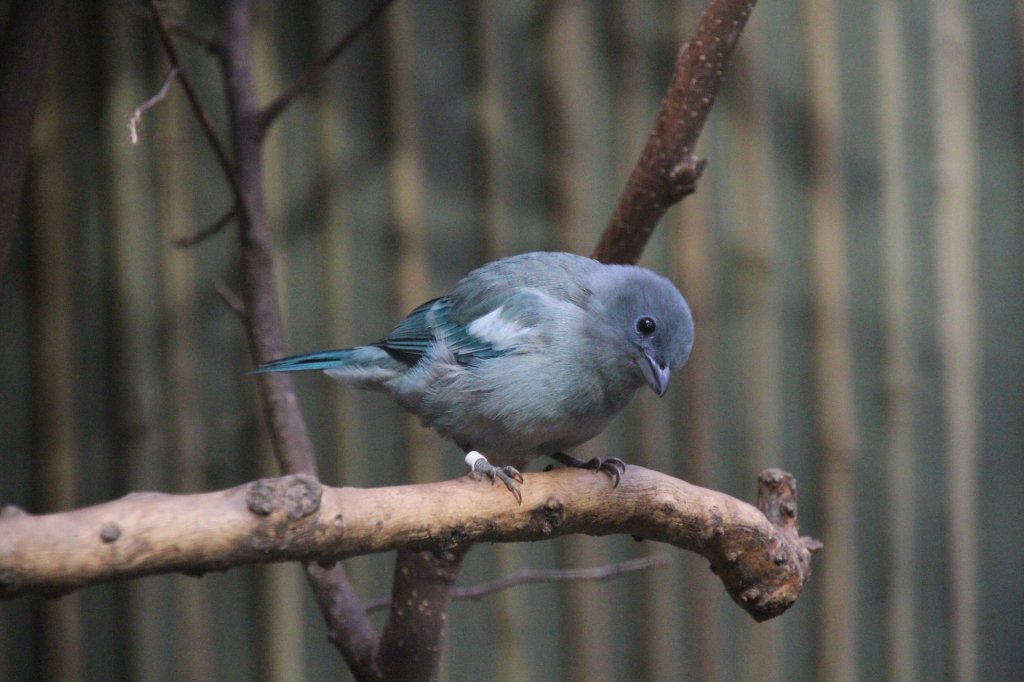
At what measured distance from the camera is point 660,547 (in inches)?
109

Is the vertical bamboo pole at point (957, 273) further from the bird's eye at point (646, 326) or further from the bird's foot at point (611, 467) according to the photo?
the bird's foot at point (611, 467)

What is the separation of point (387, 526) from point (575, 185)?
1.59 m

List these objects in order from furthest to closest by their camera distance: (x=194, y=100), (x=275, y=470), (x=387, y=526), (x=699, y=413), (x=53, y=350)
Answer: (x=699, y=413)
(x=275, y=470)
(x=53, y=350)
(x=194, y=100)
(x=387, y=526)

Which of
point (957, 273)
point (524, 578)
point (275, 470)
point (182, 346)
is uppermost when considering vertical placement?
point (957, 273)

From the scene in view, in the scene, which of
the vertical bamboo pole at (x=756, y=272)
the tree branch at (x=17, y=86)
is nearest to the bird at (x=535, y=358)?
the tree branch at (x=17, y=86)

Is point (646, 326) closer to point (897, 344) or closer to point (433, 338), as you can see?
point (433, 338)

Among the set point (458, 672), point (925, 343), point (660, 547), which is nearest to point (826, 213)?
point (925, 343)

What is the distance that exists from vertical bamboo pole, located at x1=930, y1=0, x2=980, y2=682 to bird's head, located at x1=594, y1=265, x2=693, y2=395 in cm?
137

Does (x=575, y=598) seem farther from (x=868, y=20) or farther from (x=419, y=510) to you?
(x=868, y=20)

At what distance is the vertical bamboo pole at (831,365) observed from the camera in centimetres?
276

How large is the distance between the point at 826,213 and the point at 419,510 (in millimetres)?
1837

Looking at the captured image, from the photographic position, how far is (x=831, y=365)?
2.79 m

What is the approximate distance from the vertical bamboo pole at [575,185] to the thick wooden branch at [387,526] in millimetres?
919

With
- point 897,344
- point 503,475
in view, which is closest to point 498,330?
point 503,475
